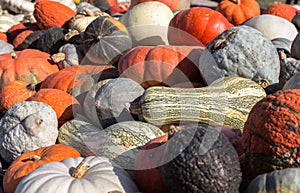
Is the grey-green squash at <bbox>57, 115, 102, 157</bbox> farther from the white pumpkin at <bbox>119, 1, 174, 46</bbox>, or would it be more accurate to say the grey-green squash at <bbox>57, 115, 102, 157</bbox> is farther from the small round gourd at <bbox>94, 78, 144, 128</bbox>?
the white pumpkin at <bbox>119, 1, 174, 46</bbox>

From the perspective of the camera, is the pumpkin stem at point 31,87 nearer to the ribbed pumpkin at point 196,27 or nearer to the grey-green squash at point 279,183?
the ribbed pumpkin at point 196,27

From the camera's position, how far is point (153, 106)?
2.74 metres

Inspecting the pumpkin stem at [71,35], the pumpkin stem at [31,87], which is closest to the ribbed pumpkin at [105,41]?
the pumpkin stem at [71,35]

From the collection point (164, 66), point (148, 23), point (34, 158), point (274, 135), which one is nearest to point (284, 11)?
point (148, 23)

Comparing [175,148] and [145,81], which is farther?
[145,81]

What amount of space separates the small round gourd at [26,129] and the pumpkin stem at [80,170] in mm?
791

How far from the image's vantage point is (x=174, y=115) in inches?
109

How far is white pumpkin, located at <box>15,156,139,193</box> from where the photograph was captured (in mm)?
2074

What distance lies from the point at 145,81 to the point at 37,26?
2.76 meters

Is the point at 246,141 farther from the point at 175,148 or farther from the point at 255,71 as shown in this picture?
the point at 255,71

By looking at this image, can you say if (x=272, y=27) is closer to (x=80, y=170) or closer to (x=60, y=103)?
(x=60, y=103)

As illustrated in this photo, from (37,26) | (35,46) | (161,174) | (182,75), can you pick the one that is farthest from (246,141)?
(37,26)

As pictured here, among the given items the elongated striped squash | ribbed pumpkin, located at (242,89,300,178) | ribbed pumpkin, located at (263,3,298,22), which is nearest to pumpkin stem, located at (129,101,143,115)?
the elongated striped squash

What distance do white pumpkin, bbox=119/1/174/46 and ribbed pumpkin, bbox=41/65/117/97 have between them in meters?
0.54
